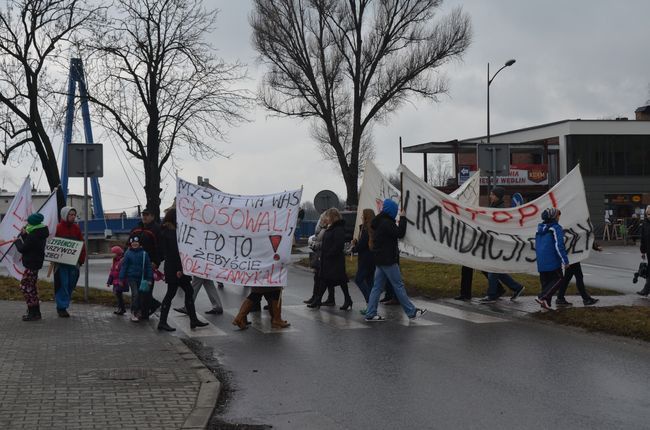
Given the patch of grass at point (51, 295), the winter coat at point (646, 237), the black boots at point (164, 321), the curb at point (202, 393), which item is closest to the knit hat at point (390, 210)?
the black boots at point (164, 321)

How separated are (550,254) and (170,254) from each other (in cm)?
561

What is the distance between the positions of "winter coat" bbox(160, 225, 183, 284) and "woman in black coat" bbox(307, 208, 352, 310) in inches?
115

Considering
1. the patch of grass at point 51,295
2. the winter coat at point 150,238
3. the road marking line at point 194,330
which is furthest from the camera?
the patch of grass at point 51,295

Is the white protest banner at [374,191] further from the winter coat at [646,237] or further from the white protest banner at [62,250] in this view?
the white protest banner at [62,250]

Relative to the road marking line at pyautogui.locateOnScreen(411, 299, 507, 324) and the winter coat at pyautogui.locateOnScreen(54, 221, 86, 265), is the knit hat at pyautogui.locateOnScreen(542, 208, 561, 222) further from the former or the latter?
the winter coat at pyautogui.locateOnScreen(54, 221, 86, 265)

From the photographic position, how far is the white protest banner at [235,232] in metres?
12.2

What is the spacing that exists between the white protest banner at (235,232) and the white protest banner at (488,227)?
2646 mm

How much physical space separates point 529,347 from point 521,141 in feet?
190

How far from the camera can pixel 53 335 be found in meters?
11.2

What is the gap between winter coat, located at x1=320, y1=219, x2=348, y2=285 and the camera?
14.0 m

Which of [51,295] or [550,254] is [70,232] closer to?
[51,295]

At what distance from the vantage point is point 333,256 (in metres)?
14.1

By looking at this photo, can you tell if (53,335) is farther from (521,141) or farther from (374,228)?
(521,141)

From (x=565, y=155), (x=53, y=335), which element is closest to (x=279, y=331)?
(x=53, y=335)
